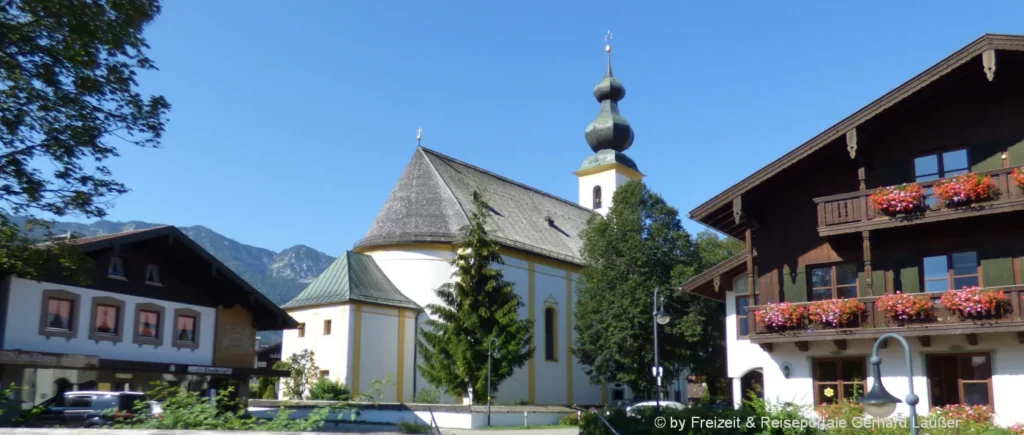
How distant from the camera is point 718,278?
26.2m

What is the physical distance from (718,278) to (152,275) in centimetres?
1702

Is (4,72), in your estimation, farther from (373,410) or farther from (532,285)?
(532,285)

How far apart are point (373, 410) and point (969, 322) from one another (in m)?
20.0

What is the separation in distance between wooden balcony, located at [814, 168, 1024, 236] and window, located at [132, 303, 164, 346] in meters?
19.4

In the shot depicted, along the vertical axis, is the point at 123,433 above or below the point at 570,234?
below

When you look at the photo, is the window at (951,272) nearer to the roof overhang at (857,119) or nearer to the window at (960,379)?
the window at (960,379)

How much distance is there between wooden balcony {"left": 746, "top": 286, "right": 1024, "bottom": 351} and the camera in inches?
752

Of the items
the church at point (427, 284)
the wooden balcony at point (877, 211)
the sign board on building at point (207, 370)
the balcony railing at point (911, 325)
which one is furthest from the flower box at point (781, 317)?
the church at point (427, 284)

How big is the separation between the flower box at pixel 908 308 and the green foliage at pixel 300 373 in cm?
2693

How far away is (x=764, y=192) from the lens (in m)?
23.9

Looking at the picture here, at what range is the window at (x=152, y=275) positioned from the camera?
27562 mm

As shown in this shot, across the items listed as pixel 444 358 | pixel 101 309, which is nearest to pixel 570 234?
pixel 444 358

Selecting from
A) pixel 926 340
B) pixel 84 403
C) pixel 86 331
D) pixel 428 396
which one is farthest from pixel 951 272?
pixel 428 396

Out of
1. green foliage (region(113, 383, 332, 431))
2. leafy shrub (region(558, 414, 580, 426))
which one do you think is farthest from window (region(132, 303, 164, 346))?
green foliage (region(113, 383, 332, 431))
